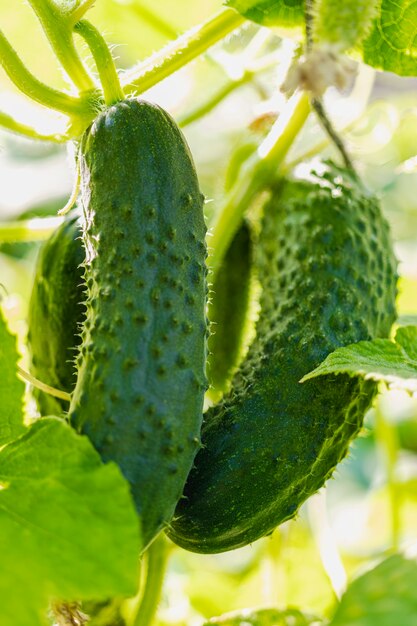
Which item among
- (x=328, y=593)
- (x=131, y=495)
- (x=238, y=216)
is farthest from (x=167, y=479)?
(x=328, y=593)

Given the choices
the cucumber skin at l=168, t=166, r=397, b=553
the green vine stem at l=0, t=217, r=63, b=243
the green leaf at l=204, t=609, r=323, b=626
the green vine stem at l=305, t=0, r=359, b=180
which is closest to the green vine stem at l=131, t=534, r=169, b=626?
the green leaf at l=204, t=609, r=323, b=626

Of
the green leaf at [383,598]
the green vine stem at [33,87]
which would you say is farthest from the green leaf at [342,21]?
the green leaf at [383,598]

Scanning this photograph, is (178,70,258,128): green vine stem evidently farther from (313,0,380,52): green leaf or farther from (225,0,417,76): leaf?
(313,0,380,52): green leaf

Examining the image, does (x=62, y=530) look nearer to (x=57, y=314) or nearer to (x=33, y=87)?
(x=57, y=314)

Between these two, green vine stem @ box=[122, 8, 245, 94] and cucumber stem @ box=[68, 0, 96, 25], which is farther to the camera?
green vine stem @ box=[122, 8, 245, 94]

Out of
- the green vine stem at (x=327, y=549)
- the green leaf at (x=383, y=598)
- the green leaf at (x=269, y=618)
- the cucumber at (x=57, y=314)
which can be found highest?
the cucumber at (x=57, y=314)

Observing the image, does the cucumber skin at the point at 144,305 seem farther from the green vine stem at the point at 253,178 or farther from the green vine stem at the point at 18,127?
the green vine stem at the point at 253,178

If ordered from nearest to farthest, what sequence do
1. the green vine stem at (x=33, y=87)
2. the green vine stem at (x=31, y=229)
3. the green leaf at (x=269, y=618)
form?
the green vine stem at (x=33, y=87)
the green leaf at (x=269, y=618)
the green vine stem at (x=31, y=229)
